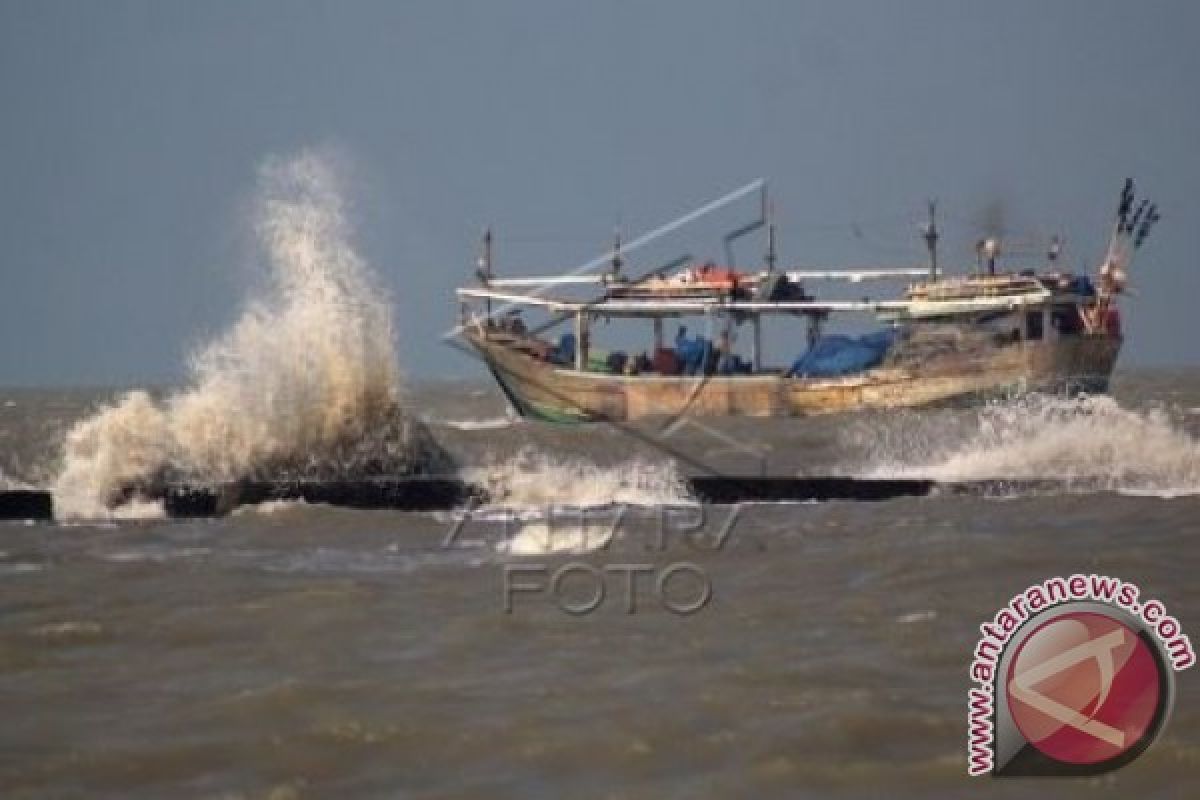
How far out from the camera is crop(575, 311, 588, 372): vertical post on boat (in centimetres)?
5494

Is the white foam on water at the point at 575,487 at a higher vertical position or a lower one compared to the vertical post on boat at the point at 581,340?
lower

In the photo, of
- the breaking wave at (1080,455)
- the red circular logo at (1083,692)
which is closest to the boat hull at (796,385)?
the breaking wave at (1080,455)

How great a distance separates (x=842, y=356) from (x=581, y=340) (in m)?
8.40

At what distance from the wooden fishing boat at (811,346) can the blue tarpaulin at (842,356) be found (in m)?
0.04

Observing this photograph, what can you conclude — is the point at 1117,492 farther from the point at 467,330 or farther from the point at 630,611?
the point at 467,330

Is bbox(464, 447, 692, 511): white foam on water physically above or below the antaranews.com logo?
above

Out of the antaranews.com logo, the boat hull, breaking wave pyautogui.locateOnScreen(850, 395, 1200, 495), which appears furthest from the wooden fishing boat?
the antaranews.com logo

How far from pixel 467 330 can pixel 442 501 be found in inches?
1560

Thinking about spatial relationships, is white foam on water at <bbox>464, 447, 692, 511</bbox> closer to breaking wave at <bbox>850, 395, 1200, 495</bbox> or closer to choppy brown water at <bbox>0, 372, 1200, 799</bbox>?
choppy brown water at <bbox>0, 372, 1200, 799</bbox>

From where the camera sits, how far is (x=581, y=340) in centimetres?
5541

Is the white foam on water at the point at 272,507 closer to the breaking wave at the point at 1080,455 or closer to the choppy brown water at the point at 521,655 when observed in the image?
the choppy brown water at the point at 521,655

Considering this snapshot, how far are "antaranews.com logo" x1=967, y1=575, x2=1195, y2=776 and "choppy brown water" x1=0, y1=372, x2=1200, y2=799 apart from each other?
141 millimetres

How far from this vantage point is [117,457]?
20328 mm

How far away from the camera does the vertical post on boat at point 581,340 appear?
5494 centimetres
